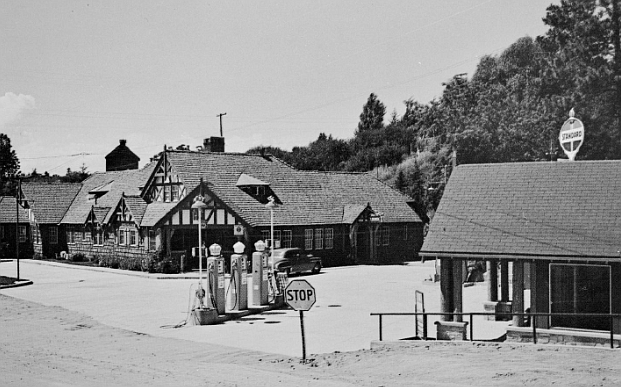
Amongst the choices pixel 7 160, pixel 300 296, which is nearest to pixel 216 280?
pixel 300 296

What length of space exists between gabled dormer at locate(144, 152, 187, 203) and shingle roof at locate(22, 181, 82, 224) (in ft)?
45.3

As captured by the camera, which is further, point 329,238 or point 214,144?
point 214,144

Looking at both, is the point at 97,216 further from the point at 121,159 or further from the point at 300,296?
the point at 300,296

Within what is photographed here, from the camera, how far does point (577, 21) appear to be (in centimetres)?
3944

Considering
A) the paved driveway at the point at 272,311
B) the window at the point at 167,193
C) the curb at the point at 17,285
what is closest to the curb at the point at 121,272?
the paved driveway at the point at 272,311

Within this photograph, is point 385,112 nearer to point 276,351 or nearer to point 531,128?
point 531,128

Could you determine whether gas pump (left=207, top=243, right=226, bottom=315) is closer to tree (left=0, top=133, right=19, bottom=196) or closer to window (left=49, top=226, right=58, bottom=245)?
window (left=49, top=226, right=58, bottom=245)

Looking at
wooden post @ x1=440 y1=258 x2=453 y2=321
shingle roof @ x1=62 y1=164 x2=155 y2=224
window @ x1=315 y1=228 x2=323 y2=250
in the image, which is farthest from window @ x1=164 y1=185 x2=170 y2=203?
wooden post @ x1=440 y1=258 x2=453 y2=321

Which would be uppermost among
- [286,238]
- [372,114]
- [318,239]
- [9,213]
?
[372,114]

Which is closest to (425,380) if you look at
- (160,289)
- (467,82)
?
(160,289)

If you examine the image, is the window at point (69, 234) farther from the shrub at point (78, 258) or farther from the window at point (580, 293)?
the window at point (580, 293)

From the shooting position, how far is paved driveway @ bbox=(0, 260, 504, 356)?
2047cm

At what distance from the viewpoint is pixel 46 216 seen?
56844 mm

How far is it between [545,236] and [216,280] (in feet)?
35.3
